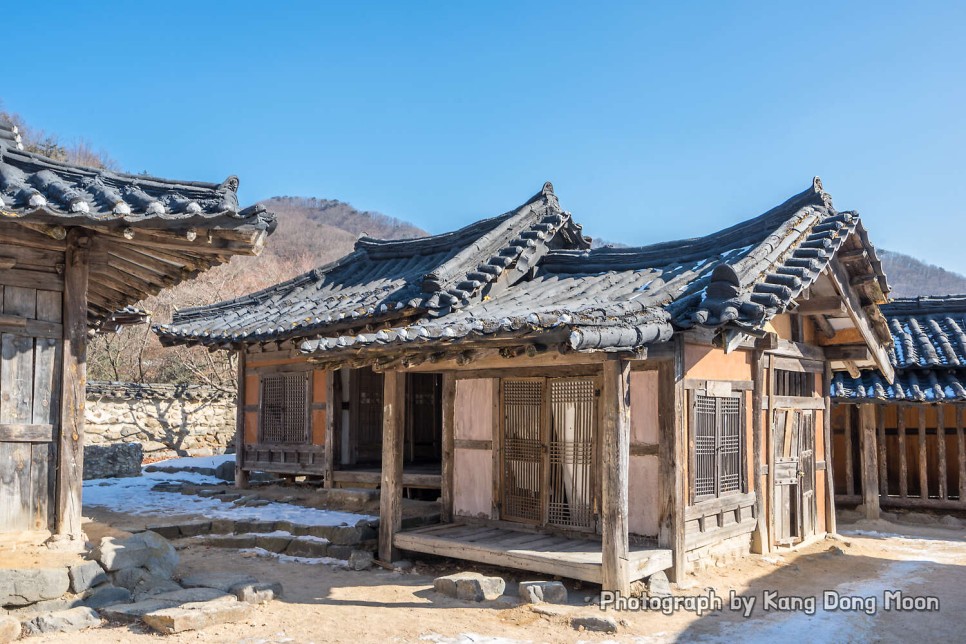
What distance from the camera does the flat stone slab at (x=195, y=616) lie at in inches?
254

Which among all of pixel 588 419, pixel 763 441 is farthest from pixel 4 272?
pixel 763 441

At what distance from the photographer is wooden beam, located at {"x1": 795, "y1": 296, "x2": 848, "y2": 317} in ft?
35.2

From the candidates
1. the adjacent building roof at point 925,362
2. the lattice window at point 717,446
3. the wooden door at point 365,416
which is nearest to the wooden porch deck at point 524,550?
the lattice window at point 717,446

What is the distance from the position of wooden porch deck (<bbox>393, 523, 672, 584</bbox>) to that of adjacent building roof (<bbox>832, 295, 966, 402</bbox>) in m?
7.84

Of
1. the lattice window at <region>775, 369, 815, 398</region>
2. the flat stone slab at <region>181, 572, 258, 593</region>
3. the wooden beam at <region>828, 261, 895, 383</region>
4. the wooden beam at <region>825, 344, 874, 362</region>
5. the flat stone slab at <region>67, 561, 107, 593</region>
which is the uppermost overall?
the wooden beam at <region>828, 261, 895, 383</region>

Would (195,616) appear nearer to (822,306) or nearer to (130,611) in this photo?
(130,611)

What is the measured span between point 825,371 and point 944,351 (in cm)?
374

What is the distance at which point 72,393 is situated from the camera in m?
6.96

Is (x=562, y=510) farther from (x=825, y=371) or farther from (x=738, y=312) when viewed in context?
(x=825, y=371)

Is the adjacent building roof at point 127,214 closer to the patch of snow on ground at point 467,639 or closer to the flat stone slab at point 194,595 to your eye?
the flat stone slab at point 194,595

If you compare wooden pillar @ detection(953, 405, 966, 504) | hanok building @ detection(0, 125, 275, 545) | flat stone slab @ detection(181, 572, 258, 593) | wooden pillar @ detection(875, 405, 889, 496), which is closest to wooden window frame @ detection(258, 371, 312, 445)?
flat stone slab @ detection(181, 572, 258, 593)

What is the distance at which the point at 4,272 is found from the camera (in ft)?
21.8

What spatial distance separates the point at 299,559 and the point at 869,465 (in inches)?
426

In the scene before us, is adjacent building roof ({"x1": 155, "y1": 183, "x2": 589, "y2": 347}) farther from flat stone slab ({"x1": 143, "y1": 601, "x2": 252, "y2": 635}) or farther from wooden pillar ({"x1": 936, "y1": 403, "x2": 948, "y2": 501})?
wooden pillar ({"x1": 936, "y1": 403, "x2": 948, "y2": 501})
